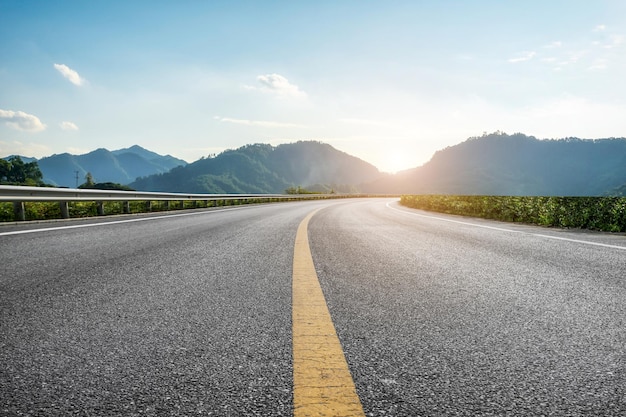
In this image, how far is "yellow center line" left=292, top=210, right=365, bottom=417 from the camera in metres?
1.18

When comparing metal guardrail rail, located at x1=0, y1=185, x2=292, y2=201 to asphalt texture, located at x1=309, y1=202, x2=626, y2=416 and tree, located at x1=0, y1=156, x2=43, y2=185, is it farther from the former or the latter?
tree, located at x1=0, y1=156, x2=43, y2=185

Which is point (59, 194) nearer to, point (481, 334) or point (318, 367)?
point (318, 367)

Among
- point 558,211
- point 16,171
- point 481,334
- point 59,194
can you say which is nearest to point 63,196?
point 59,194

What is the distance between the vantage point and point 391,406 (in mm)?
1189

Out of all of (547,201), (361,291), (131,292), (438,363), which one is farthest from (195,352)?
(547,201)

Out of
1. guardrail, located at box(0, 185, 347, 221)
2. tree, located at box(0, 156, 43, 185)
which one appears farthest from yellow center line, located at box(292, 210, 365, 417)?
tree, located at box(0, 156, 43, 185)

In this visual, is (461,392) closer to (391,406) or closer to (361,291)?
(391,406)

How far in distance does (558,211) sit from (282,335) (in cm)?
1116

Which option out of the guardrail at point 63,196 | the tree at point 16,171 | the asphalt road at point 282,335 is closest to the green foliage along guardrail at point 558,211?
the asphalt road at point 282,335

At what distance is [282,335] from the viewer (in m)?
1.81

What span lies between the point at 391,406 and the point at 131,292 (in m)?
2.03

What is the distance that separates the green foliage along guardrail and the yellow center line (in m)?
9.48

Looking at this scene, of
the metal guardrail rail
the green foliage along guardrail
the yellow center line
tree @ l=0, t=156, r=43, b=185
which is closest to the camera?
the yellow center line

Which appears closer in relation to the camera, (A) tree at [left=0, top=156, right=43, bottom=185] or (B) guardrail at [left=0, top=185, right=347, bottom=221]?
(B) guardrail at [left=0, top=185, right=347, bottom=221]
